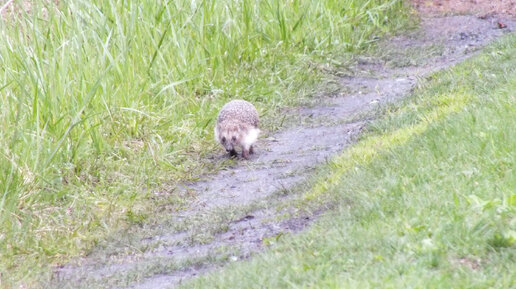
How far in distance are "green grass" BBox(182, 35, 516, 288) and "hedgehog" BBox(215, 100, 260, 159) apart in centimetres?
133

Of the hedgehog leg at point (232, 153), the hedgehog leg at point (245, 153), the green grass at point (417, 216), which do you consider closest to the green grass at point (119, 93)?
the hedgehog leg at point (232, 153)

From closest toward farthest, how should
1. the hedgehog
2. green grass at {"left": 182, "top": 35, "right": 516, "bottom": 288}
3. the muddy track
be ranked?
green grass at {"left": 182, "top": 35, "right": 516, "bottom": 288} → the muddy track → the hedgehog

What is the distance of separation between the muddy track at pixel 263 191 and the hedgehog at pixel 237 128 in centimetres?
22

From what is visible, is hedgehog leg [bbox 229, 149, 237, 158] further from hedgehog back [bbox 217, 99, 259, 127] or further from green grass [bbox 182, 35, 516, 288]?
green grass [bbox 182, 35, 516, 288]

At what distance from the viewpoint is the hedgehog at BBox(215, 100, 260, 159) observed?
793 cm

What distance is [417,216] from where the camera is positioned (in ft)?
15.6

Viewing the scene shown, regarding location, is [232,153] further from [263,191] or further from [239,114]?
[263,191]

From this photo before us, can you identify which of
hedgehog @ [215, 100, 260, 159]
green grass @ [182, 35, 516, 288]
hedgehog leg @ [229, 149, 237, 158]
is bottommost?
hedgehog leg @ [229, 149, 237, 158]

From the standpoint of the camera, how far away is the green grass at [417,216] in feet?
13.8

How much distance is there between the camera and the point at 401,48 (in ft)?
38.1

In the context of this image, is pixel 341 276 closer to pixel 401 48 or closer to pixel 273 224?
pixel 273 224

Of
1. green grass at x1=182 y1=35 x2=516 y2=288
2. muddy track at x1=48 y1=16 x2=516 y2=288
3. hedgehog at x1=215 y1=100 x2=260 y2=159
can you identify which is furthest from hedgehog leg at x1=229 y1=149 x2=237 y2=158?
green grass at x1=182 y1=35 x2=516 y2=288

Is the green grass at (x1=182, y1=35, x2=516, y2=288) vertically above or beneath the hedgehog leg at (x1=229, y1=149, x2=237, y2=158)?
above

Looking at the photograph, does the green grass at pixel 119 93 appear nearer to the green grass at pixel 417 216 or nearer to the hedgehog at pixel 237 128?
the hedgehog at pixel 237 128
